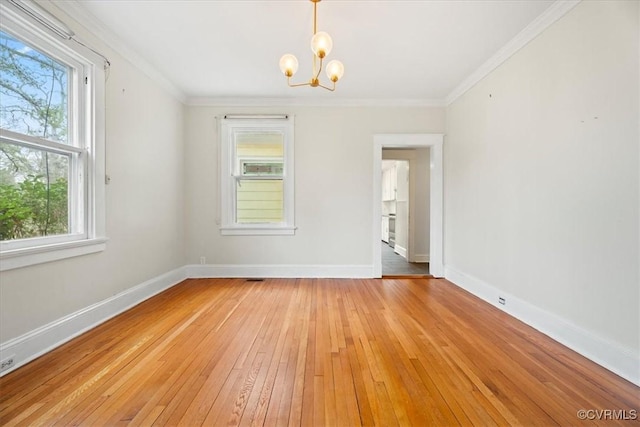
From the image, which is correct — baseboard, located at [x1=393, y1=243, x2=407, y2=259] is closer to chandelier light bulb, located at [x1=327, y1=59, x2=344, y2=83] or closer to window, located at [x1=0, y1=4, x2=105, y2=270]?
chandelier light bulb, located at [x1=327, y1=59, x2=344, y2=83]

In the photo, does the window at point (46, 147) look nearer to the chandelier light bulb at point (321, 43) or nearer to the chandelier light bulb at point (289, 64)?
the chandelier light bulb at point (289, 64)

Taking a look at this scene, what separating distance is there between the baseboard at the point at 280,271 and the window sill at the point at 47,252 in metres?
1.76

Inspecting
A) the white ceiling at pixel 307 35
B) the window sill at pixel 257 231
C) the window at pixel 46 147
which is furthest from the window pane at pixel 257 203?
the window at pixel 46 147

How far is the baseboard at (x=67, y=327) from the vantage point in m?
1.87

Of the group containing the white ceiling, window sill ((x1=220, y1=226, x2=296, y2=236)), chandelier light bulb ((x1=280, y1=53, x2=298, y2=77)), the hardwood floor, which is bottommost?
the hardwood floor

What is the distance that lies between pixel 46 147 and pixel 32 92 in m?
0.39

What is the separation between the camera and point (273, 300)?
326 centimetres

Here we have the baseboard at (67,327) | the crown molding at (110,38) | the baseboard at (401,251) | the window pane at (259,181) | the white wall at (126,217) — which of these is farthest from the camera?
the baseboard at (401,251)

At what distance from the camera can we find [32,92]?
2.06m

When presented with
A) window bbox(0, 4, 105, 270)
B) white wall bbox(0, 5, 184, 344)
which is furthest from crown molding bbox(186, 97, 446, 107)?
window bbox(0, 4, 105, 270)

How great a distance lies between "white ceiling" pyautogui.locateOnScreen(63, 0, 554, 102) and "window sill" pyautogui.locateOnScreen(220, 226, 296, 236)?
1974mm

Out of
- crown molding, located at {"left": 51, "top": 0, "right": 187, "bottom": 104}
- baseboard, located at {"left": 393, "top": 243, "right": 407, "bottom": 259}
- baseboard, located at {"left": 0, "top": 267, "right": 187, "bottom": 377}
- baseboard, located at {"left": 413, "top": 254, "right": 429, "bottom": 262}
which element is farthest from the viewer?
baseboard, located at {"left": 393, "top": 243, "right": 407, "bottom": 259}

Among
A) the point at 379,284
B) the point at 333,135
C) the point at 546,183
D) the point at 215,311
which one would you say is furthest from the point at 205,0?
the point at 379,284

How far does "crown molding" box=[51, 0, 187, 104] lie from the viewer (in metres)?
2.27
